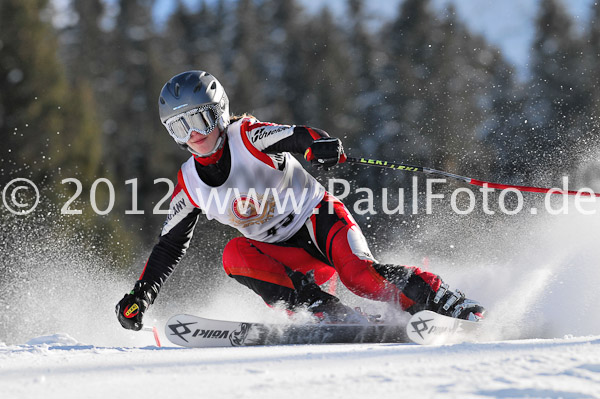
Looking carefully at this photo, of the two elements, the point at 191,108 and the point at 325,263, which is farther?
the point at 325,263

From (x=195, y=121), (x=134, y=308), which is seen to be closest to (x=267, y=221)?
(x=195, y=121)

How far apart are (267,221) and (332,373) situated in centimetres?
196

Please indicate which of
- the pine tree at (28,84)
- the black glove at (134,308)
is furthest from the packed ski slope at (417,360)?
the pine tree at (28,84)

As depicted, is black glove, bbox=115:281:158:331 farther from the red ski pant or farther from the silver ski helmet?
the silver ski helmet

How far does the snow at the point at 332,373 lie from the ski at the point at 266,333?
0.85m

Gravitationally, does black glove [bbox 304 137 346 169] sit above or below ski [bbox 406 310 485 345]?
above

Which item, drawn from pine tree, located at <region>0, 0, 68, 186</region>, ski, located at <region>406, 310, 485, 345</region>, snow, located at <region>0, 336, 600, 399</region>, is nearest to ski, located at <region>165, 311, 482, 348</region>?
ski, located at <region>406, 310, 485, 345</region>

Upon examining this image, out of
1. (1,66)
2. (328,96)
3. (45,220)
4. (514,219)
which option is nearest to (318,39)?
(328,96)

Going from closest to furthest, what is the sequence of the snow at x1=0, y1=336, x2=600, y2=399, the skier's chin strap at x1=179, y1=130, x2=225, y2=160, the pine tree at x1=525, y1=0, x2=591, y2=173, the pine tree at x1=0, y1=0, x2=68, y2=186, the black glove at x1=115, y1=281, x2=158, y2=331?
the snow at x1=0, y1=336, x2=600, y2=399
the black glove at x1=115, y1=281, x2=158, y2=331
the skier's chin strap at x1=179, y1=130, x2=225, y2=160
the pine tree at x1=0, y1=0, x2=68, y2=186
the pine tree at x1=525, y1=0, x2=591, y2=173

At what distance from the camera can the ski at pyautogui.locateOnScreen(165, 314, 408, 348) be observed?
10.9 ft

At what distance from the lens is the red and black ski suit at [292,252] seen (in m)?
3.42

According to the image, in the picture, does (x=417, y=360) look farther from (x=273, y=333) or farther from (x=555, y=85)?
(x=555, y=85)

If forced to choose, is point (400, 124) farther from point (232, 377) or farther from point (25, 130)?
point (232, 377)

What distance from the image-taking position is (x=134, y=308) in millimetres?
3557
